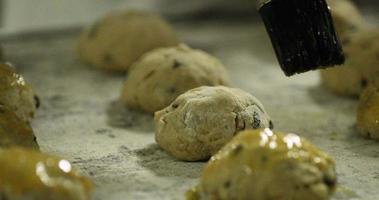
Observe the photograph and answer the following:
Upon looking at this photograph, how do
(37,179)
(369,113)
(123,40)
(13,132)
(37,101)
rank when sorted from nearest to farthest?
(37,179) → (13,132) → (369,113) → (37,101) → (123,40)

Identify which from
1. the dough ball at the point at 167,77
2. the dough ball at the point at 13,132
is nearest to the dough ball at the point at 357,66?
the dough ball at the point at 167,77

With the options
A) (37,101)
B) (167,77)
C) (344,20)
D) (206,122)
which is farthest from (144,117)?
(344,20)

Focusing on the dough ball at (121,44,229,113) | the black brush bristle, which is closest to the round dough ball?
the black brush bristle

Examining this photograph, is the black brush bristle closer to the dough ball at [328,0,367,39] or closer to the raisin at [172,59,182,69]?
the raisin at [172,59,182,69]

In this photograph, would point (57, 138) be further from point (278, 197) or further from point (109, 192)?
point (278, 197)

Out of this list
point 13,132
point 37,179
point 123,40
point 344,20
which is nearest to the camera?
point 37,179

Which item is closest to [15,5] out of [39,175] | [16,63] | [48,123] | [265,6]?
[16,63]

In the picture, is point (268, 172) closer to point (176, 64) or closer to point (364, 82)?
point (176, 64)
